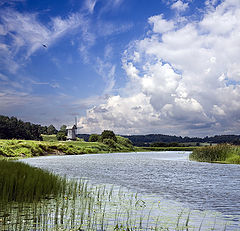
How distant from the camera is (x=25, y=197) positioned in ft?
35.0

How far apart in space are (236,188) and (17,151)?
56872mm

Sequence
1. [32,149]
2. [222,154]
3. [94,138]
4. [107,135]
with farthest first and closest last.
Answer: [94,138]
[107,135]
[32,149]
[222,154]

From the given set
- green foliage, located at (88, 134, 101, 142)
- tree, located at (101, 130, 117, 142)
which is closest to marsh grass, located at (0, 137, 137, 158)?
tree, located at (101, 130, 117, 142)

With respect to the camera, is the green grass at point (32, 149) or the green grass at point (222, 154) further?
the green grass at point (32, 149)

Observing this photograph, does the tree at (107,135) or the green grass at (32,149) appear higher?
the tree at (107,135)

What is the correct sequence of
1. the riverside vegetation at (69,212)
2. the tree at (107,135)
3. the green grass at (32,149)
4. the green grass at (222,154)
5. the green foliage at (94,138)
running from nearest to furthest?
the riverside vegetation at (69,212) → the green grass at (222,154) → the green grass at (32,149) → the tree at (107,135) → the green foliage at (94,138)

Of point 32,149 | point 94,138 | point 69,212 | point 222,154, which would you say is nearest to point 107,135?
point 94,138

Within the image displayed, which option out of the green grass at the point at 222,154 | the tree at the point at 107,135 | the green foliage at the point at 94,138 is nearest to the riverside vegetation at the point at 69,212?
the green grass at the point at 222,154

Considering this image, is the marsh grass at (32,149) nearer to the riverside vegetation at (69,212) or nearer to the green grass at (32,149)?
the green grass at (32,149)

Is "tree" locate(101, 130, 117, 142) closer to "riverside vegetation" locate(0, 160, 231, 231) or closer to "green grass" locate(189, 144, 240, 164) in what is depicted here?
"green grass" locate(189, 144, 240, 164)

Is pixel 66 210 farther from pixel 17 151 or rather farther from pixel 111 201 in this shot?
pixel 17 151

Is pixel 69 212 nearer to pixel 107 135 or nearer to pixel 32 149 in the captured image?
pixel 32 149

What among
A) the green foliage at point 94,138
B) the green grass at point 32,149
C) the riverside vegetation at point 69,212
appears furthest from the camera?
the green foliage at point 94,138

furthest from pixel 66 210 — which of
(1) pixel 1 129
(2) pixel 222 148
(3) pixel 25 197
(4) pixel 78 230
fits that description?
(1) pixel 1 129
